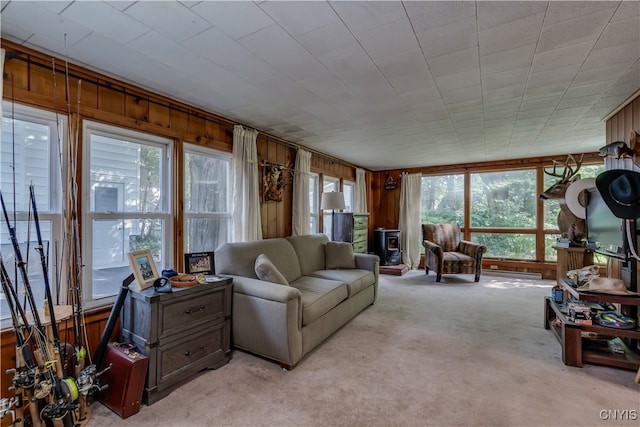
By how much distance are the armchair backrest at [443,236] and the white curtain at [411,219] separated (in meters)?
0.78

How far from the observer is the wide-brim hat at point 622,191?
2125mm

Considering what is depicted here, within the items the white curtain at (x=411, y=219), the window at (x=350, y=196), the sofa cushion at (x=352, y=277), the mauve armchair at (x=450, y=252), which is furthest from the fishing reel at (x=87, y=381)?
the white curtain at (x=411, y=219)

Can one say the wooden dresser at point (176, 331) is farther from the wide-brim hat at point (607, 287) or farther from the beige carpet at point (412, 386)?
the wide-brim hat at point (607, 287)

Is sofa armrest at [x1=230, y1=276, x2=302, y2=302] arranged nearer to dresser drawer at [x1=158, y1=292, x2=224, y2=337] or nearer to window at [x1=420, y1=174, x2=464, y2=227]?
dresser drawer at [x1=158, y1=292, x2=224, y2=337]

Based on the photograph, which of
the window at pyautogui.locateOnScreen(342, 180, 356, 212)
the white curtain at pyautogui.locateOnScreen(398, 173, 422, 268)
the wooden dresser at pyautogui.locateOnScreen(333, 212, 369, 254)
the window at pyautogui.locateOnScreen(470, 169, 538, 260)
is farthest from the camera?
the white curtain at pyautogui.locateOnScreen(398, 173, 422, 268)

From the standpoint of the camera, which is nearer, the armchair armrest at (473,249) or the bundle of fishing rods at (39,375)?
the bundle of fishing rods at (39,375)

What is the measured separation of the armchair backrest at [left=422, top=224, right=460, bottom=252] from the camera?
555 cm

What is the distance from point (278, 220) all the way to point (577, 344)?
330cm

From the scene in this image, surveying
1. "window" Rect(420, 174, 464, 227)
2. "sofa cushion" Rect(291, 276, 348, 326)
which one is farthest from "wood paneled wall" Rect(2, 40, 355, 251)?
"window" Rect(420, 174, 464, 227)

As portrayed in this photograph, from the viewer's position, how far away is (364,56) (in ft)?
6.27

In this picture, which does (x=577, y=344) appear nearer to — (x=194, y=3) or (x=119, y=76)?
(x=194, y=3)

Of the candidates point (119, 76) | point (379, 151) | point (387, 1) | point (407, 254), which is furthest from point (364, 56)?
point (407, 254)

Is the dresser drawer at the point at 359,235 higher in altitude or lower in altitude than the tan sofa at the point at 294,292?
higher

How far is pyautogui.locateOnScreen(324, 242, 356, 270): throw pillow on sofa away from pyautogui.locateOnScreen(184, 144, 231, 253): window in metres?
1.39
